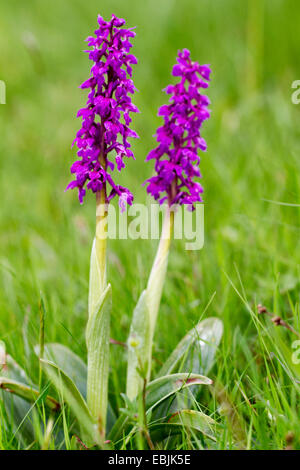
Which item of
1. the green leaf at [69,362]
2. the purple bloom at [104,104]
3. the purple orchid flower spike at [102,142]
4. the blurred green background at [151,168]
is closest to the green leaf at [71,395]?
the purple orchid flower spike at [102,142]

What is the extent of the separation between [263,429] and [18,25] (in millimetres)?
6609

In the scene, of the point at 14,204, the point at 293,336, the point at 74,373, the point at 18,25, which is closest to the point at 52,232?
the point at 14,204

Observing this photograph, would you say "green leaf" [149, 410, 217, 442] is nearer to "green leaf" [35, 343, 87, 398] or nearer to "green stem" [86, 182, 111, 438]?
"green stem" [86, 182, 111, 438]

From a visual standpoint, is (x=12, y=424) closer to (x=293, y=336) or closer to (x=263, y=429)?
(x=263, y=429)

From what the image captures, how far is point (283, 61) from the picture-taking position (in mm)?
5785

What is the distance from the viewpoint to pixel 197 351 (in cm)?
216

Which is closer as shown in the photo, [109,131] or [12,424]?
[109,131]

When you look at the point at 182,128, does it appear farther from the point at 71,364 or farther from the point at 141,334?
the point at 71,364

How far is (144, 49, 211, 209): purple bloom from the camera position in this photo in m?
1.84

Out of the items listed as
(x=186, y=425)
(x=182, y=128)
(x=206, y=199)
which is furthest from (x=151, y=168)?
(x=186, y=425)

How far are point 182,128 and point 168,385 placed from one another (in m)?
0.89

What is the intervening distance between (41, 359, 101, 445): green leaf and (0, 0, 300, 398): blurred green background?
179mm
